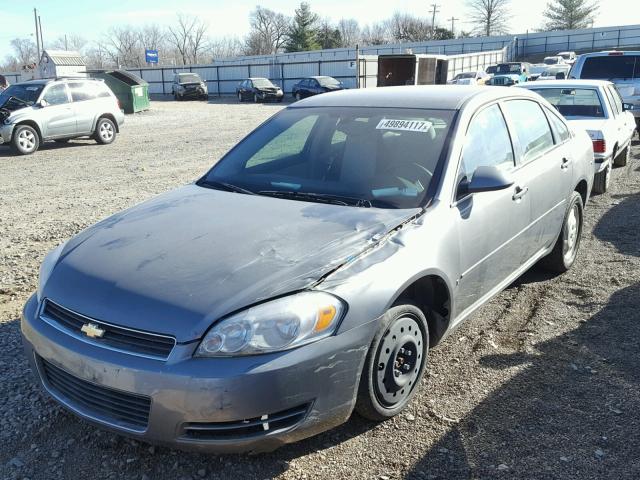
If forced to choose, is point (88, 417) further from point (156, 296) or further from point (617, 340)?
point (617, 340)

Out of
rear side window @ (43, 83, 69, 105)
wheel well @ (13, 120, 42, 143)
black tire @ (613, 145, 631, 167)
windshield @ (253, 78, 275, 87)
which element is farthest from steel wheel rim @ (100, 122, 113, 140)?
windshield @ (253, 78, 275, 87)

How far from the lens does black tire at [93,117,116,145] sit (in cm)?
1581

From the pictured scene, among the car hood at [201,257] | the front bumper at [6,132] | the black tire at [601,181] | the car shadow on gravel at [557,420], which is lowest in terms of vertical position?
the car shadow on gravel at [557,420]

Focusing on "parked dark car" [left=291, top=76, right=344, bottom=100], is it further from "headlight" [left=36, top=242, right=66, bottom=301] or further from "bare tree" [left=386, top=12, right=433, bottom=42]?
"bare tree" [left=386, top=12, right=433, bottom=42]

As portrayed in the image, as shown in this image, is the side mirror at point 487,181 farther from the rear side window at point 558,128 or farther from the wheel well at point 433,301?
the rear side window at point 558,128

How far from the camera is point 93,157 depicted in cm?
1370

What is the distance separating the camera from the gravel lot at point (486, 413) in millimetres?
2812

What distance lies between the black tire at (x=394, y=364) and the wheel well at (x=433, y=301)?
144 mm

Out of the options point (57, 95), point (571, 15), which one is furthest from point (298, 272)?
point (571, 15)

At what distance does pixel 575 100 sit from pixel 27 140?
1205 centimetres

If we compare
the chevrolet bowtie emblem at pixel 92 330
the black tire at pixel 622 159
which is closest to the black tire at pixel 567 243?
the chevrolet bowtie emblem at pixel 92 330

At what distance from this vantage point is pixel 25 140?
14.2 m

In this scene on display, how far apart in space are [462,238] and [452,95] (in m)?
1.15

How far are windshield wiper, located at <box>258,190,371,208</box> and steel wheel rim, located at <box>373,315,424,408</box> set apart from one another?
0.75 meters
